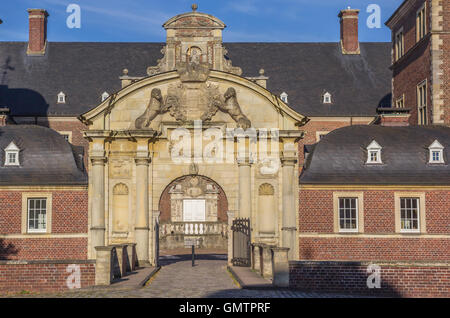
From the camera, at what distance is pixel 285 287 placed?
64.7 feet

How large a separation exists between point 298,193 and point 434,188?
18.8ft

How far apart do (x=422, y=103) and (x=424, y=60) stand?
227cm

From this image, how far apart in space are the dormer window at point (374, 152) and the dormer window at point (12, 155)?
15.1m

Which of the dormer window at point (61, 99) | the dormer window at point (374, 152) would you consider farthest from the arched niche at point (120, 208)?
the dormer window at point (61, 99)

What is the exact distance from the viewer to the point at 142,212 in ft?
94.1

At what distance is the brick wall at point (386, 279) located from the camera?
1906cm

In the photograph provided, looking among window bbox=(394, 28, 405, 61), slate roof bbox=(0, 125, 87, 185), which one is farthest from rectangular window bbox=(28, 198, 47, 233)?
window bbox=(394, 28, 405, 61)

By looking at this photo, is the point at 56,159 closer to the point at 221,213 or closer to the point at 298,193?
the point at 298,193

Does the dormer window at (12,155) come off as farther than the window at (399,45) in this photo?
No

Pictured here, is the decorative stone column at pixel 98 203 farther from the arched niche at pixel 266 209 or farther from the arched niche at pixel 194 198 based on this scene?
the arched niche at pixel 194 198

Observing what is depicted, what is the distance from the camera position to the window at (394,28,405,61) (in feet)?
137

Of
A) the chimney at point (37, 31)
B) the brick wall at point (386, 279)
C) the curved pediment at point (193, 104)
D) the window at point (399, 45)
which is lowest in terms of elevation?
the brick wall at point (386, 279)

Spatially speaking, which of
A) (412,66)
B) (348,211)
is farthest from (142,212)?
(412,66)

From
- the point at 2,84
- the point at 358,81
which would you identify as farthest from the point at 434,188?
the point at 2,84
